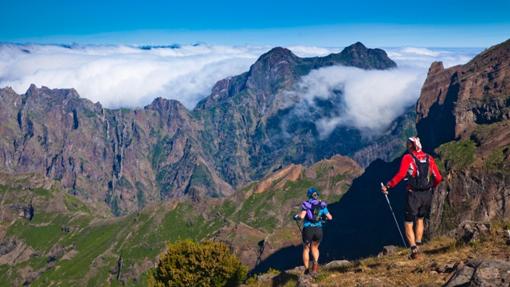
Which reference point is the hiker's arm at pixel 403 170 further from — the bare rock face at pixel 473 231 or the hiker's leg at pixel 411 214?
the bare rock face at pixel 473 231

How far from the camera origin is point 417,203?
32.4 m

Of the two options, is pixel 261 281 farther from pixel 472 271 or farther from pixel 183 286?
pixel 472 271

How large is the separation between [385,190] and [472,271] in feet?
29.2

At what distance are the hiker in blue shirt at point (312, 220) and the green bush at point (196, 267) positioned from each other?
18.0 m

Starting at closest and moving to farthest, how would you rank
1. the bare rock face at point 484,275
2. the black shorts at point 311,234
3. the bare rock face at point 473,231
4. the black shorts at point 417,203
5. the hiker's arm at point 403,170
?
the bare rock face at point 484,275, the hiker's arm at point 403,170, the black shorts at point 417,203, the bare rock face at point 473,231, the black shorts at point 311,234

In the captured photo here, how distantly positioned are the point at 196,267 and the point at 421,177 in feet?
103

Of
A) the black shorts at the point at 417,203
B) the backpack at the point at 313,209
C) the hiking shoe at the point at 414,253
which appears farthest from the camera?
the backpack at the point at 313,209

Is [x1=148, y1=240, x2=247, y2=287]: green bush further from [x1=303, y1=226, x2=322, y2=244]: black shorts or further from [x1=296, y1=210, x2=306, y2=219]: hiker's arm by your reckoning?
[x1=296, y1=210, x2=306, y2=219]: hiker's arm

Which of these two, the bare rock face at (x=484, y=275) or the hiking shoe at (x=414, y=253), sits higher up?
the bare rock face at (x=484, y=275)

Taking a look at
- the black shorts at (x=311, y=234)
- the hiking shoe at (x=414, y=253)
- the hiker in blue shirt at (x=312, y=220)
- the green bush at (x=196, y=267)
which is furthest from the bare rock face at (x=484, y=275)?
the green bush at (x=196, y=267)

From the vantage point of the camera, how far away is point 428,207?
3309 centimetres

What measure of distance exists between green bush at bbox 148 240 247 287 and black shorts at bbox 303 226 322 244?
18.3 meters

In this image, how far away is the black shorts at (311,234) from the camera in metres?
35.9

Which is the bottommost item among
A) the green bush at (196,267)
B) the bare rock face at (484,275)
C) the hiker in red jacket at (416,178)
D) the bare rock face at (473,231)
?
the green bush at (196,267)
